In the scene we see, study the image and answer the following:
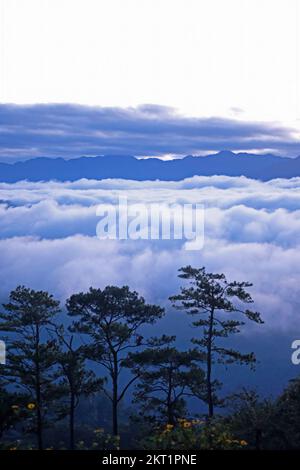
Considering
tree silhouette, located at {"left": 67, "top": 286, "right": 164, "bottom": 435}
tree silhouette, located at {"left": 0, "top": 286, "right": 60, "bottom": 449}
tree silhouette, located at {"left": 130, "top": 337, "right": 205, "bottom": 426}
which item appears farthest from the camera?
tree silhouette, located at {"left": 67, "top": 286, "right": 164, "bottom": 435}

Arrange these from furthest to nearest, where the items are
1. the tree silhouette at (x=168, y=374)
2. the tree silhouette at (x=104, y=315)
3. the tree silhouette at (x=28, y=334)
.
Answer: the tree silhouette at (x=104, y=315) → the tree silhouette at (x=168, y=374) → the tree silhouette at (x=28, y=334)

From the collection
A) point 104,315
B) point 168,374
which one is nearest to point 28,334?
point 104,315

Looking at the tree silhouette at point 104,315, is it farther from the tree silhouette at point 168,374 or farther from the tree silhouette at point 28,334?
the tree silhouette at point 28,334

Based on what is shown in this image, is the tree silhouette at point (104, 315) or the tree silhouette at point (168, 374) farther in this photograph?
the tree silhouette at point (104, 315)

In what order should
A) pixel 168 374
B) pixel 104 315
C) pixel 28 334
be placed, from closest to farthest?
pixel 168 374, pixel 28 334, pixel 104 315

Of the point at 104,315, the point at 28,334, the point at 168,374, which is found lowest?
the point at 168,374

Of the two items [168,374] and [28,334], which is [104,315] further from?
[168,374]

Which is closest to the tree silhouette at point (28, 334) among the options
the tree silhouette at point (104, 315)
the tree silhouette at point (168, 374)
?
the tree silhouette at point (104, 315)

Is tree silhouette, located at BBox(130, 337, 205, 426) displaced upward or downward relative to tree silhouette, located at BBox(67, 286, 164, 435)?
downward

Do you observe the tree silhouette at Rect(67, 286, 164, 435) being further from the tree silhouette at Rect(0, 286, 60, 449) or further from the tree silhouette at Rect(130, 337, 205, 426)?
the tree silhouette at Rect(0, 286, 60, 449)

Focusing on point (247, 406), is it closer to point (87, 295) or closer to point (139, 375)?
point (139, 375)

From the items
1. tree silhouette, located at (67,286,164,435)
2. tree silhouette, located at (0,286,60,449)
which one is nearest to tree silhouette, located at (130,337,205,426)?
tree silhouette, located at (67,286,164,435)

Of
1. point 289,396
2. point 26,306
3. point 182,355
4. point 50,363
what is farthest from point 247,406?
point 26,306
